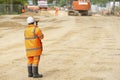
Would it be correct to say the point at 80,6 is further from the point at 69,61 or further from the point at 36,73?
the point at 36,73

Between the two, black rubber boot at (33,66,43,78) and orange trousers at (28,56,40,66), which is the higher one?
orange trousers at (28,56,40,66)

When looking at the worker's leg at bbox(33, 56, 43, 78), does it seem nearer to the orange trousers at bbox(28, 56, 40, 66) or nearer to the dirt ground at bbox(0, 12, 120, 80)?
the orange trousers at bbox(28, 56, 40, 66)

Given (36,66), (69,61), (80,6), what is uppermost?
(36,66)

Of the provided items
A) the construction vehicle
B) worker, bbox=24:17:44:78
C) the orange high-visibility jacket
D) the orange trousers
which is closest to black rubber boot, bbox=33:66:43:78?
worker, bbox=24:17:44:78

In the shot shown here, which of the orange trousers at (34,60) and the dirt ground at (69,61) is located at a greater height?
the orange trousers at (34,60)

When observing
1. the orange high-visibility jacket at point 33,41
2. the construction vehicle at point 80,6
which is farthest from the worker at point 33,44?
the construction vehicle at point 80,6

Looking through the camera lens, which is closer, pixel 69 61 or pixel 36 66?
pixel 36 66

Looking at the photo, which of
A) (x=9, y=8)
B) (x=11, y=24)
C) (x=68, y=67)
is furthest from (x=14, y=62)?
(x=9, y=8)

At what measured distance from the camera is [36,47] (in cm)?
1109

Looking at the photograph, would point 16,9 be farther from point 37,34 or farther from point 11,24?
→ point 37,34

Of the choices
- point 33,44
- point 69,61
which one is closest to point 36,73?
point 33,44

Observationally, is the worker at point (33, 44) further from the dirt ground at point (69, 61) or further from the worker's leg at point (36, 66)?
the dirt ground at point (69, 61)

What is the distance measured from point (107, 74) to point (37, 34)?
2.55 m

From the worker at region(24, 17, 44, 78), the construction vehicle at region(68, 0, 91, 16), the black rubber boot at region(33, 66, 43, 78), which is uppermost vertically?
the worker at region(24, 17, 44, 78)
